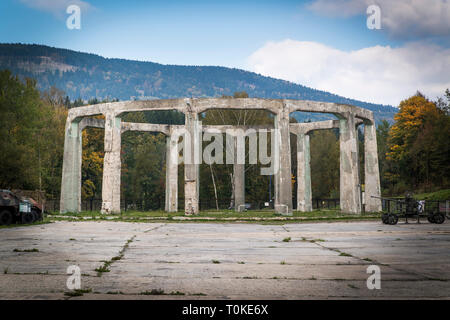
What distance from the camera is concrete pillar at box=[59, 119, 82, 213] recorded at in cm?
3462

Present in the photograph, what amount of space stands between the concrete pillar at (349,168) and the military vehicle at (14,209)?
854 inches

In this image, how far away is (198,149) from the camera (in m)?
29.5

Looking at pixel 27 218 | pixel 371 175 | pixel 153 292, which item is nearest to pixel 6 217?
pixel 27 218

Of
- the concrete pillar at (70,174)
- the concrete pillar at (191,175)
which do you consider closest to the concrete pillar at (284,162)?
the concrete pillar at (191,175)

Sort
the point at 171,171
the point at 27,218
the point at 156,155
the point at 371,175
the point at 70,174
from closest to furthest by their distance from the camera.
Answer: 1. the point at 27,218
2. the point at 70,174
3. the point at 371,175
4. the point at 171,171
5. the point at 156,155

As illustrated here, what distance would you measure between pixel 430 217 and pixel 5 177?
31.5 metres

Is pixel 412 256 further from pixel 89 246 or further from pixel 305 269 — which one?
pixel 89 246

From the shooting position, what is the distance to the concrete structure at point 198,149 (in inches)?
1170

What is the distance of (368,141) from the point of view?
1421 inches

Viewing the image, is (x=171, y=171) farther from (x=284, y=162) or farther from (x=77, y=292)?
(x=77, y=292)

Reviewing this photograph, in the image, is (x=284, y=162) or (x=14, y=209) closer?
(x=14, y=209)

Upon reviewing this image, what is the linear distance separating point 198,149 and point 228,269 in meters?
21.8

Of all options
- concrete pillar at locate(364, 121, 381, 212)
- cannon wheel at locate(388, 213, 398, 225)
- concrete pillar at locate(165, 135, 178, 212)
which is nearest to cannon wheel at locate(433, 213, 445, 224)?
cannon wheel at locate(388, 213, 398, 225)

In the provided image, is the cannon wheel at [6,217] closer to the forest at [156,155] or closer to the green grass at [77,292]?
the forest at [156,155]
